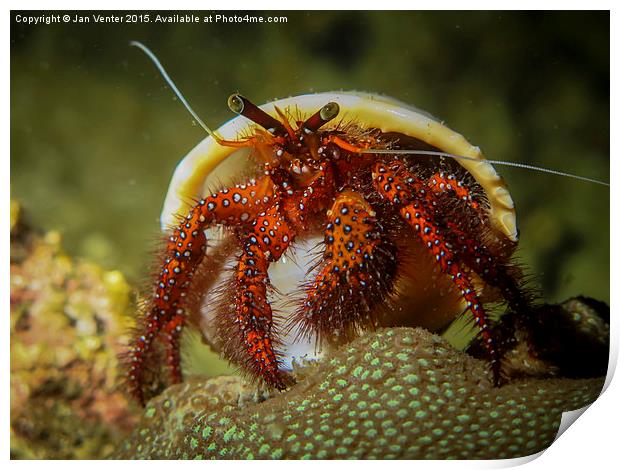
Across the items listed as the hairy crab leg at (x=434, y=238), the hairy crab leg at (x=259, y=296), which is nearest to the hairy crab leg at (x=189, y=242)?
the hairy crab leg at (x=259, y=296)

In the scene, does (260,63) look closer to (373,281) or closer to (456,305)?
(373,281)

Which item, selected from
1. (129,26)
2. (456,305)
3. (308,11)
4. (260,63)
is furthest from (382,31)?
(456,305)

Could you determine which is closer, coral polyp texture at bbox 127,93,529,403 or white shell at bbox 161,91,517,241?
coral polyp texture at bbox 127,93,529,403

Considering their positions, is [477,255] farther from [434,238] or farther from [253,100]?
[253,100]

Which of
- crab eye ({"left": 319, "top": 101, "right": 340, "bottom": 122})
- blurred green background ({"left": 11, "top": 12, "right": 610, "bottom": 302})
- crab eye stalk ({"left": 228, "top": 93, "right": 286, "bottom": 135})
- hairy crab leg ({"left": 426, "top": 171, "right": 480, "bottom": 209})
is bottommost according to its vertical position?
hairy crab leg ({"left": 426, "top": 171, "right": 480, "bottom": 209})

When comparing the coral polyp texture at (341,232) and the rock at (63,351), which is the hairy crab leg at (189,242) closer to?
the coral polyp texture at (341,232)

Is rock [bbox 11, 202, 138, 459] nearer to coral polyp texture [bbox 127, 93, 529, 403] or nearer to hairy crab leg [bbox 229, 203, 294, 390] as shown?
coral polyp texture [bbox 127, 93, 529, 403]

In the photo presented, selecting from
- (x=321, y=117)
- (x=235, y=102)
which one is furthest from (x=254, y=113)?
(x=321, y=117)

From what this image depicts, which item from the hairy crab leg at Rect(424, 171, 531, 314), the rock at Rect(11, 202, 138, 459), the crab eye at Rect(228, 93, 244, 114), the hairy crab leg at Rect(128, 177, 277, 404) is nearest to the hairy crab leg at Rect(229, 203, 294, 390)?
the hairy crab leg at Rect(128, 177, 277, 404)
